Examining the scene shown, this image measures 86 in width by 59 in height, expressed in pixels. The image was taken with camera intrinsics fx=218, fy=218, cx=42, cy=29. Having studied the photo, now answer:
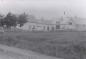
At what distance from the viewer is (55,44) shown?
1581 centimetres

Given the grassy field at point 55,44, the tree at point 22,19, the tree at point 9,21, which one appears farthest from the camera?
the tree at point 9,21

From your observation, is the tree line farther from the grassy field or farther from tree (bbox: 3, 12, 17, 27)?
the grassy field

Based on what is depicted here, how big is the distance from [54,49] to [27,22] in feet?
44.3

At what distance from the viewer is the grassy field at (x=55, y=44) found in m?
12.6

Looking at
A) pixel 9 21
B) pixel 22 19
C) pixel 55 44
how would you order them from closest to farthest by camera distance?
pixel 55 44, pixel 22 19, pixel 9 21

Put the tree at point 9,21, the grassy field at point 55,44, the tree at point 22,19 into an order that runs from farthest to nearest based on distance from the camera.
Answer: the tree at point 9,21
the tree at point 22,19
the grassy field at point 55,44

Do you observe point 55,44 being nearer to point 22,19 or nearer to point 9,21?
point 22,19

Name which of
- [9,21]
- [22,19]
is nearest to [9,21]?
[9,21]

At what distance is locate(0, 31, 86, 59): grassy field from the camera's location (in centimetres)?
1263

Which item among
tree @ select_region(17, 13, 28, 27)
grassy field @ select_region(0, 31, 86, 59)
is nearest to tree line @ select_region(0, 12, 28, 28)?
tree @ select_region(17, 13, 28, 27)

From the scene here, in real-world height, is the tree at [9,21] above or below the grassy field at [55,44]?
above

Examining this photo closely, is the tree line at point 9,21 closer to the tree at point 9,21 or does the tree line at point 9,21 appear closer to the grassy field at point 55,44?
the tree at point 9,21

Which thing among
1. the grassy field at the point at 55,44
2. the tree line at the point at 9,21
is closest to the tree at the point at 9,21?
the tree line at the point at 9,21

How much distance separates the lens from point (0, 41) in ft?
71.7
